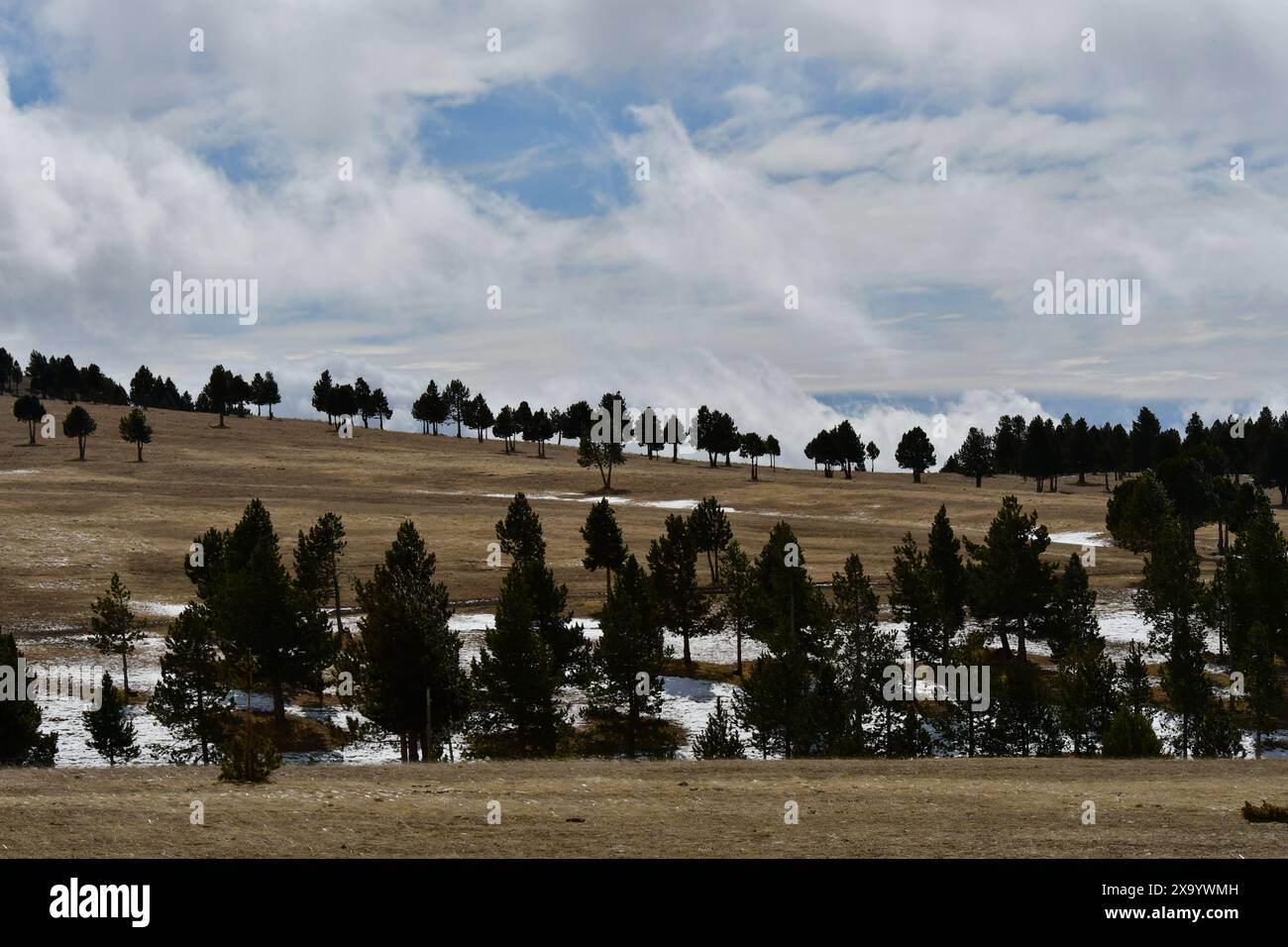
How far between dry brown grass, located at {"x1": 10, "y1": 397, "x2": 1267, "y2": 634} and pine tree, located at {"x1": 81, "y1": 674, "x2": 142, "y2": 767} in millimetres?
28727

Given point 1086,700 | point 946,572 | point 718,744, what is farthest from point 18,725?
point 946,572

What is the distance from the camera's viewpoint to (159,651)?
2785 inches

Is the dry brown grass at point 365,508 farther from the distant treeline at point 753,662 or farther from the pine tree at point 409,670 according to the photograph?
the pine tree at point 409,670

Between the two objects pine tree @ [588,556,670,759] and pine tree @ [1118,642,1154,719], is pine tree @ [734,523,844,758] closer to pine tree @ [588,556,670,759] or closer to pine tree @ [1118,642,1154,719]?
pine tree @ [588,556,670,759]

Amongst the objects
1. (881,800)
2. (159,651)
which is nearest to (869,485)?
(159,651)

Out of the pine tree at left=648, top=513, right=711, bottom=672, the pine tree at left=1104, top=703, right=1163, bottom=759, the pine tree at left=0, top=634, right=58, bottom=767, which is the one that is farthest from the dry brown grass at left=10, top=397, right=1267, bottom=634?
the pine tree at left=1104, top=703, right=1163, bottom=759

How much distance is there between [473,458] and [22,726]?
153794 mm

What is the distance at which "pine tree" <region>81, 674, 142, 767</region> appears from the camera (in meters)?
49.3

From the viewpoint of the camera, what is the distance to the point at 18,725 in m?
44.9

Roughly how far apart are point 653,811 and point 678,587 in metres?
54.0

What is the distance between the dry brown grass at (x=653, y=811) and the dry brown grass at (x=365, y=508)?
5986cm

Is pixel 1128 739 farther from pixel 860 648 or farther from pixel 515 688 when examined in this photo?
pixel 515 688
